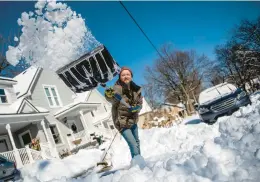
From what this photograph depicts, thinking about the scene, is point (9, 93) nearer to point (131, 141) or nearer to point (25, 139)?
point (25, 139)

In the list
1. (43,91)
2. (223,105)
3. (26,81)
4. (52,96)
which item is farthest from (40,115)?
(223,105)

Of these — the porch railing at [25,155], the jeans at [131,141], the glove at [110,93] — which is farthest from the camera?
the porch railing at [25,155]

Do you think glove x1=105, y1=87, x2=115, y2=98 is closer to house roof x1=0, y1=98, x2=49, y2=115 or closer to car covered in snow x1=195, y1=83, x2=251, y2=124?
car covered in snow x1=195, y1=83, x2=251, y2=124

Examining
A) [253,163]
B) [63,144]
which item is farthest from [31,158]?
[253,163]

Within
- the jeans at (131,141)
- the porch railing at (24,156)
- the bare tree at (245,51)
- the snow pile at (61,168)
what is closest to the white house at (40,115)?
the porch railing at (24,156)

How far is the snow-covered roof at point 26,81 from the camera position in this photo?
18.4 m

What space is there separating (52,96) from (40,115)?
4.53m

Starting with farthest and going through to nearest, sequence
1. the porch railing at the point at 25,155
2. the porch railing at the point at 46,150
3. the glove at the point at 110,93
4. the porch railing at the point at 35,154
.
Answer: the porch railing at the point at 46,150 < the porch railing at the point at 35,154 < the porch railing at the point at 25,155 < the glove at the point at 110,93

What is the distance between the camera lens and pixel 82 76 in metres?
13.1

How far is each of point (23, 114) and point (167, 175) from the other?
1445 cm

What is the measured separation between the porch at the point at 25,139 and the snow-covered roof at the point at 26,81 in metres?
2.85

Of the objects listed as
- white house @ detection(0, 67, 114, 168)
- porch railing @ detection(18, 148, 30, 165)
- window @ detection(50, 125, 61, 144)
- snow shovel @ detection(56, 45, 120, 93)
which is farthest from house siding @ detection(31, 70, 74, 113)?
snow shovel @ detection(56, 45, 120, 93)

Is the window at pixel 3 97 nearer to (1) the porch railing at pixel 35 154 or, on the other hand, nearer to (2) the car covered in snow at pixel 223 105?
(1) the porch railing at pixel 35 154

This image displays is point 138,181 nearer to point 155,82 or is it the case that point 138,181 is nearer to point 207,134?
point 207,134
